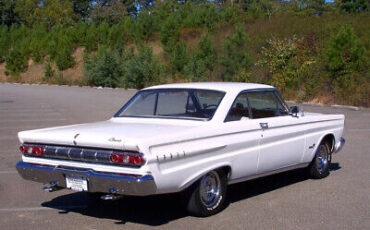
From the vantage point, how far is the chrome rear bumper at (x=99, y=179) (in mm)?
5195

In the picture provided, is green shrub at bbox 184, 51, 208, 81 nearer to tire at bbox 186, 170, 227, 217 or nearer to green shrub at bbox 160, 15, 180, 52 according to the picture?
green shrub at bbox 160, 15, 180, 52

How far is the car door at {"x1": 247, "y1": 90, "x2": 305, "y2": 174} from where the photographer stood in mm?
6766

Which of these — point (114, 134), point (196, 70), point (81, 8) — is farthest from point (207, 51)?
point (81, 8)

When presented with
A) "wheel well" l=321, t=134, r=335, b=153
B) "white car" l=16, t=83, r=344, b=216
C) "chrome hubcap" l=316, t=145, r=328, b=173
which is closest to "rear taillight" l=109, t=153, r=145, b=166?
"white car" l=16, t=83, r=344, b=216

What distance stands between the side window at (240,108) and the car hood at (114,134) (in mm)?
689

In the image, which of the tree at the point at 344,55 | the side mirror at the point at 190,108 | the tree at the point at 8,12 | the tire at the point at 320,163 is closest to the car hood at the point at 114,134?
the side mirror at the point at 190,108

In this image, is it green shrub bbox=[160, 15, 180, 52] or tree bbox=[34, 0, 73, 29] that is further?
tree bbox=[34, 0, 73, 29]

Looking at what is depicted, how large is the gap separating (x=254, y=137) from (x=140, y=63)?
33.3 meters

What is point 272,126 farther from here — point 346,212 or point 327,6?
point 327,6

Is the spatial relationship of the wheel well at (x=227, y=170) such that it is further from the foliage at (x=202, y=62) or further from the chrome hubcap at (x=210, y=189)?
the foliage at (x=202, y=62)

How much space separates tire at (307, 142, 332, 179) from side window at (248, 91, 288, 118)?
1068mm

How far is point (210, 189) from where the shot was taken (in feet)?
20.0

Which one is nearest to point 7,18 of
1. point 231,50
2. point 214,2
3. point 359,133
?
point 214,2

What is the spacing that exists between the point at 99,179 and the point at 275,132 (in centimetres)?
268
